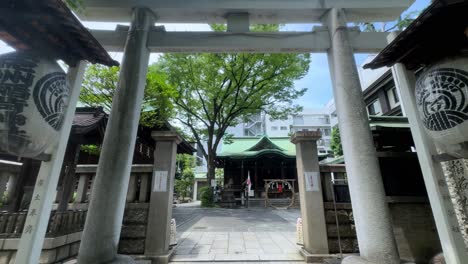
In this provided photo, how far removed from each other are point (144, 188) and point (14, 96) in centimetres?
348

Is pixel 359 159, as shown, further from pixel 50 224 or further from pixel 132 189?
pixel 50 224

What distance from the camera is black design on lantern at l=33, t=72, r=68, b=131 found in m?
2.02

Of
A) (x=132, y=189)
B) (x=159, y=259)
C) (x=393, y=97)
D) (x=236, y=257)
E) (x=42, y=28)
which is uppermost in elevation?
(x=393, y=97)

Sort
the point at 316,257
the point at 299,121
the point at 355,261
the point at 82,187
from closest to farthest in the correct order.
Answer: the point at 355,261, the point at 316,257, the point at 82,187, the point at 299,121

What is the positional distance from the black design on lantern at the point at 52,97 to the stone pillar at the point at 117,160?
112 cm

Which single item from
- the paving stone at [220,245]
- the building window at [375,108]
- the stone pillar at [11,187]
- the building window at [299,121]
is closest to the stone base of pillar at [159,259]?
the paving stone at [220,245]

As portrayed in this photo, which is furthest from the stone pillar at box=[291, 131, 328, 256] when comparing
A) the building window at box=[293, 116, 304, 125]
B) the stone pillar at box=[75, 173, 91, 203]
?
the building window at box=[293, 116, 304, 125]

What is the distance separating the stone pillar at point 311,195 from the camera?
4.65 metres

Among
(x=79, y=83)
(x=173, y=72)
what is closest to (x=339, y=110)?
(x=79, y=83)

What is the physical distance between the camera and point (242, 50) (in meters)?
4.36

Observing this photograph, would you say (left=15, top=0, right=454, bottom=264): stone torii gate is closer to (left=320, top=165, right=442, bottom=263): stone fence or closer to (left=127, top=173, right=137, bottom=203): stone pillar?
(left=127, top=173, right=137, bottom=203): stone pillar

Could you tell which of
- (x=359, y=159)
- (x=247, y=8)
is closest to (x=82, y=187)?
(x=247, y=8)

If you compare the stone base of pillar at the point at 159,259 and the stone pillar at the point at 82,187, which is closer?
the stone base of pillar at the point at 159,259

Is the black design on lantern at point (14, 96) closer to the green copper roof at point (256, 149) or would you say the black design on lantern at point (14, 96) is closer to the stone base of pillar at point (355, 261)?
the stone base of pillar at point (355, 261)
